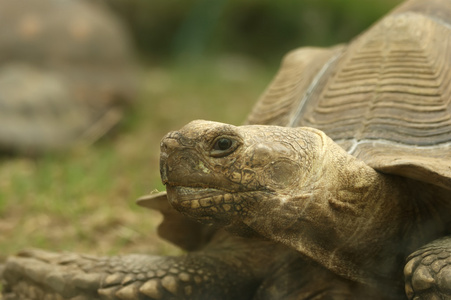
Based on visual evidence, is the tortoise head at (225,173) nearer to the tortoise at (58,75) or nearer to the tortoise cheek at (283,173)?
the tortoise cheek at (283,173)

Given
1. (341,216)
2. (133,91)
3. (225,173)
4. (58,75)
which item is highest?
(225,173)

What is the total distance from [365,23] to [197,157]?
4.40 m

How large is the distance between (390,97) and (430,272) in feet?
→ 2.44

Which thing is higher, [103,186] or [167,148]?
[167,148]

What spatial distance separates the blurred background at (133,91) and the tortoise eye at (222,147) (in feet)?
1.49

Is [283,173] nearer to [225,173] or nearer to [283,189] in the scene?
[283,189]

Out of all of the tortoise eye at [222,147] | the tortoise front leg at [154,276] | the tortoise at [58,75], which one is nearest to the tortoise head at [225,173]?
the tortoise eye at [222,147]

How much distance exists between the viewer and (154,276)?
2314mm

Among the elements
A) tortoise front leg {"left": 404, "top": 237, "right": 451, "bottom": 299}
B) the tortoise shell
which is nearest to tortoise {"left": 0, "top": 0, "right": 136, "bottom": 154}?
the tortoise shell

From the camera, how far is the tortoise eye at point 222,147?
6.04 ft

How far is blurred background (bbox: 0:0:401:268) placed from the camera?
12.4 feet

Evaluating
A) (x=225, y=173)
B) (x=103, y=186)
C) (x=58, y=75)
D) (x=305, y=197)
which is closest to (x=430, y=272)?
(x=305, y=197)

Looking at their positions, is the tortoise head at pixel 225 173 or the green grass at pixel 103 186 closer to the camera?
the tortoise head at pixel 225 173

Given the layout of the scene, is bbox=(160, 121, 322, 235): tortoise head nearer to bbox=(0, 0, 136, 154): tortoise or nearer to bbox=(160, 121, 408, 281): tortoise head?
bbox=(160, 121, 408, 281): tortoise head
